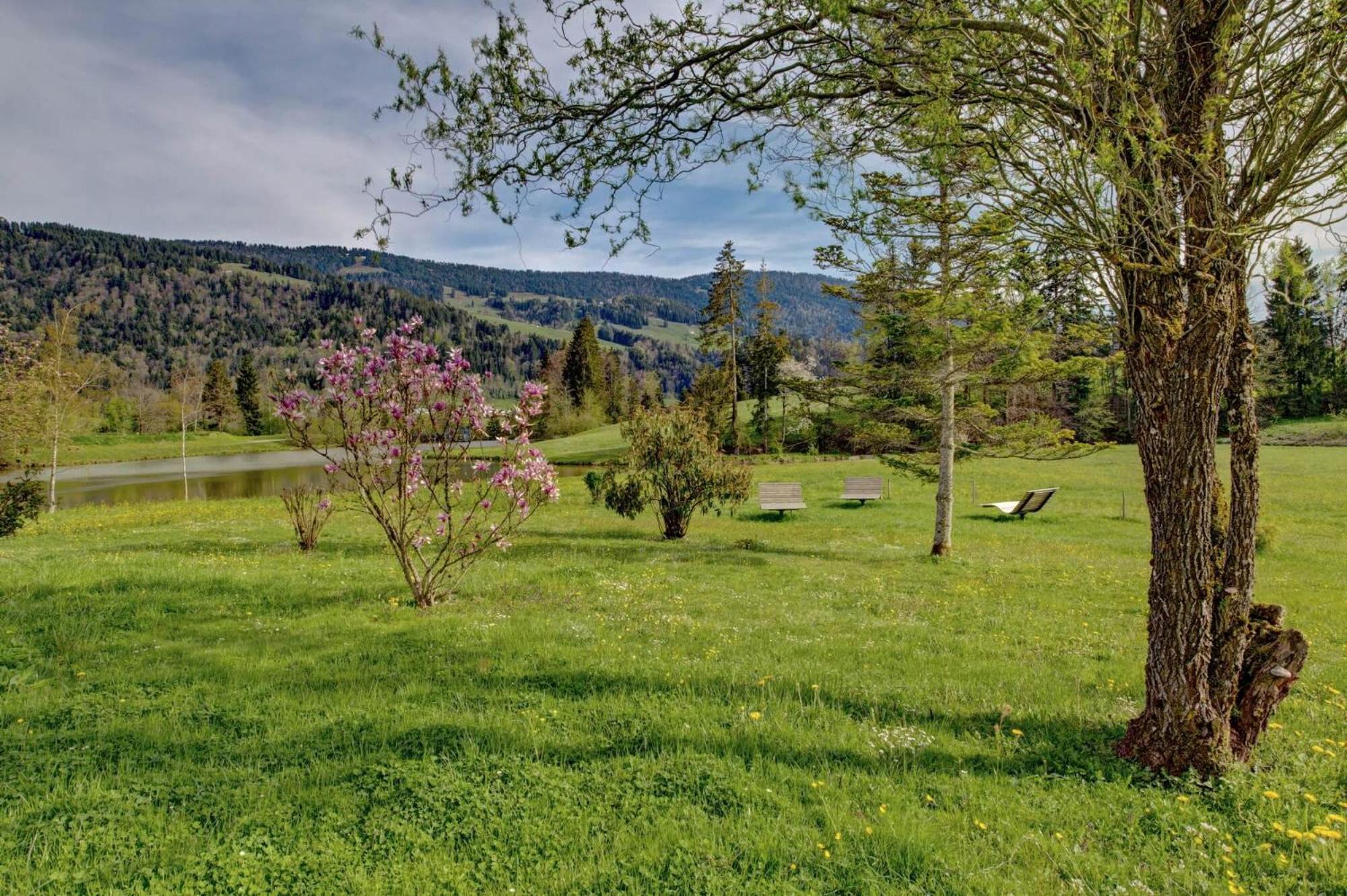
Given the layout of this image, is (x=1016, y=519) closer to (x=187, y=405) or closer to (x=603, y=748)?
(x=603, y=748)

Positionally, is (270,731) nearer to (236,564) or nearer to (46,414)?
(236,564)

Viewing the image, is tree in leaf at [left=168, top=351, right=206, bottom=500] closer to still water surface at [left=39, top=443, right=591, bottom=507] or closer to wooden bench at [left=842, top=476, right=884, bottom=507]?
still water surface at [left=39, top=443, right=591, bottom=507]

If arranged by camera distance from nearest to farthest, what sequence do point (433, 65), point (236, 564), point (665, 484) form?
point (433, 65)
point (236, 564)
point (665, 484)

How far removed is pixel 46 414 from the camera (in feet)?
89.8

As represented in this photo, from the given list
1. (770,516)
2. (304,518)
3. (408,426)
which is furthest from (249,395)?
(408,426)

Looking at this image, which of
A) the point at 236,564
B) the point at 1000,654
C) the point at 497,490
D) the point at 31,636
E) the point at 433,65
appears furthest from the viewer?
the point at 236,564

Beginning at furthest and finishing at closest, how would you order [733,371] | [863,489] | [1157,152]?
[733,371] < [863,489] < [1157,152]

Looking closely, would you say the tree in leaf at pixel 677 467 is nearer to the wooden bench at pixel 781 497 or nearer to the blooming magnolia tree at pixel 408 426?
the wooden bench at pixel 781 497

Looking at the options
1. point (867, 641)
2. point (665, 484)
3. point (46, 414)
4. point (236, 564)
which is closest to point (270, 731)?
point (867, 641)

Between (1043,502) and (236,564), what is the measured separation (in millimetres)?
24578

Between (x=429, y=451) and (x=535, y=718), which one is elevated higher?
(x=429, y=451)

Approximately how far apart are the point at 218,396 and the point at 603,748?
105864mm

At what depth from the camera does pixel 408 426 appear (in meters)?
8.08

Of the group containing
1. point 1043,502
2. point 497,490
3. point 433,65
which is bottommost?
point 1043,502
